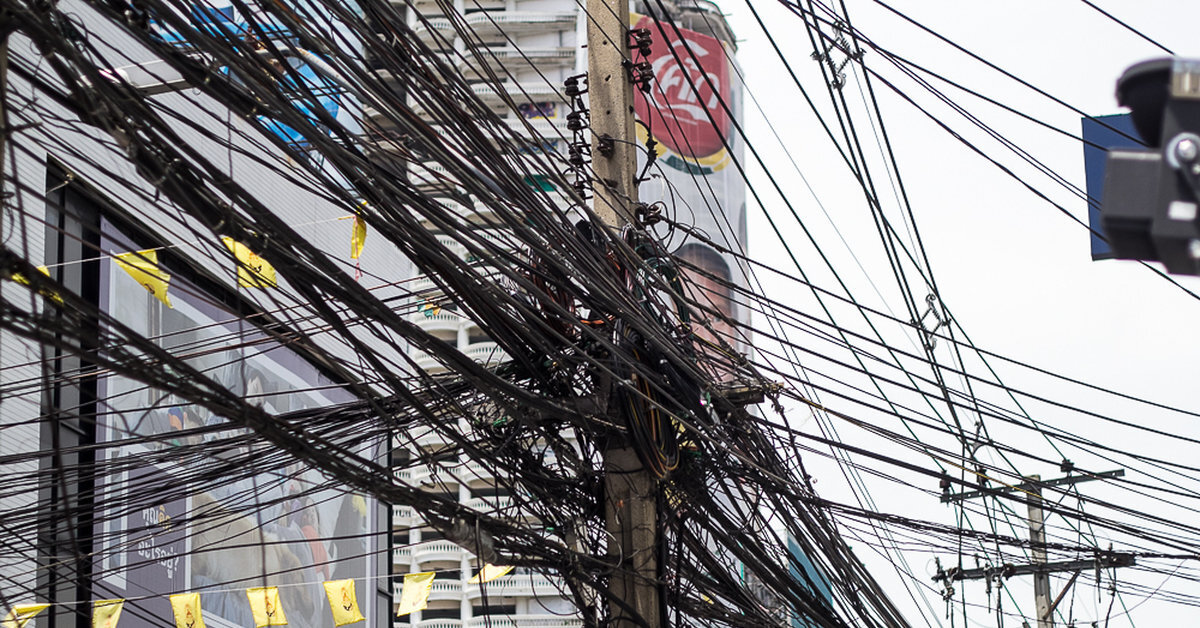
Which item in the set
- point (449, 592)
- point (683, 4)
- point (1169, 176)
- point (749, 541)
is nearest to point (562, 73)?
point (683, 4)

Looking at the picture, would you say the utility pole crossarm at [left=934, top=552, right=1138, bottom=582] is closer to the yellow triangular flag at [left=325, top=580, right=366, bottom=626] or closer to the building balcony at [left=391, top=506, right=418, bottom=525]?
the yellow triangular flag at [left=325, top=580, right=366, bottom=626]

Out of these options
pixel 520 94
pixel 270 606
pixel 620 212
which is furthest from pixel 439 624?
pixel 620 212

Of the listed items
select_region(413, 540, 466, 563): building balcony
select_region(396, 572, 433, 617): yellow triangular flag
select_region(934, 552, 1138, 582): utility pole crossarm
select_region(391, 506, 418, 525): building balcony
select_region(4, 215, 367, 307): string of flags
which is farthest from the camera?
select_region(413, 540, 466, 563): building balcony

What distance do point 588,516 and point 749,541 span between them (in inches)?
43.3

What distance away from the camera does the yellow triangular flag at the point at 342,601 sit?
43.7 feet

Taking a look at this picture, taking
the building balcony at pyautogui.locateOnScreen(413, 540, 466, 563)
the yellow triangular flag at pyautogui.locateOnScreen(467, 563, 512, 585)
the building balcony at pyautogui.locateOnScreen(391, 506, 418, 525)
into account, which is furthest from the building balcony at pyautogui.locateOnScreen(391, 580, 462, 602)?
the yellow triangular flag at pyautogui.locateOnScreen(467, 563, 512, 585)

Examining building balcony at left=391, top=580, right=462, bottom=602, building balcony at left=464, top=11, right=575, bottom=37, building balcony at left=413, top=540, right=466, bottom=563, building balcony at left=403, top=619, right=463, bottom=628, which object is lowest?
building balcony at left=403, top=619, right=463, bottom=628

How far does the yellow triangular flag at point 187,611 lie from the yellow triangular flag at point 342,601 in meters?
1.49

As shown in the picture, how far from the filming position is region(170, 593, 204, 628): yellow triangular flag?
39.0ft

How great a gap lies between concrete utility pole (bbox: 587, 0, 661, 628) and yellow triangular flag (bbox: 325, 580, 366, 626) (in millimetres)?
5916

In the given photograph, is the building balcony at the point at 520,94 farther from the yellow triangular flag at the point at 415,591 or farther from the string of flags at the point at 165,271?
the string of flags at the point at 165,271

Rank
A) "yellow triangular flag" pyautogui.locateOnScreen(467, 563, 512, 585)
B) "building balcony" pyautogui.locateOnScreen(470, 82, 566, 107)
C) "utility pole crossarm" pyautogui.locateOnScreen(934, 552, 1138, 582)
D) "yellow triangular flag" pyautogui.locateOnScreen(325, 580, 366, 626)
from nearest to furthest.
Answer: "yellow triangular flag" pyautogui.locateOnScreen(467, 563, 512, 585) → "yellow triangular flag" pyautogui.locateOnScreen(325, 580, 366, 626) → "utility pole crossarm" pyautogui.locateOnScreen(934, 552, 1138, 582) → "building balcony" pyautogui.locateOnScreen(470, 82, 566, 107)

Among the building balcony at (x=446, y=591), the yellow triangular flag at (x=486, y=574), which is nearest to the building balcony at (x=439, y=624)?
the building balcony at (x=446, y=591)

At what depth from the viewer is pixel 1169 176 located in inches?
115
